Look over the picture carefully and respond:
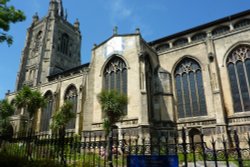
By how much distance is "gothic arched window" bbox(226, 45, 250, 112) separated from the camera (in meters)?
21.1

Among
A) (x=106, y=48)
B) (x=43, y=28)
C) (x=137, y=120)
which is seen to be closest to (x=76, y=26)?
(x=43, y=28)

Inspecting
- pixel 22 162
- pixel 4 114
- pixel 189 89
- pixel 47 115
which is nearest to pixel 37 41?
pixel 4 114

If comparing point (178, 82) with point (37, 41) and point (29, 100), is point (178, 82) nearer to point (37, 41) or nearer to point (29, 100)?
point (29, 100)

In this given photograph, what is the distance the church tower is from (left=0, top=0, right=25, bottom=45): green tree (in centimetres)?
3564

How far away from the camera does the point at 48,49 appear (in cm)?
4906

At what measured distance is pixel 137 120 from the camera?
2120 cm

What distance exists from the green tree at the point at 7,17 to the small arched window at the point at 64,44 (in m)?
43.2

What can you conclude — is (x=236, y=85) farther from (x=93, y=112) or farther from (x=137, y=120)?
(x=93, y=112)

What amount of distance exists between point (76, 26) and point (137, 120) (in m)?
46.9

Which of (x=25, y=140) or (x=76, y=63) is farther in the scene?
(x=76, y=63)

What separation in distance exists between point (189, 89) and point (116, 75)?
8627 mm

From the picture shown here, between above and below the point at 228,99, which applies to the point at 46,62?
above

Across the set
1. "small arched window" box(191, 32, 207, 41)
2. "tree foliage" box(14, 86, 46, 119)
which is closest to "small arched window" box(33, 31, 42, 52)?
"tree foliage" box(14, 86, 46, 119)

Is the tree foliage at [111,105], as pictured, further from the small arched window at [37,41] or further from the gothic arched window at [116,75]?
the small arched window at [37,41]
